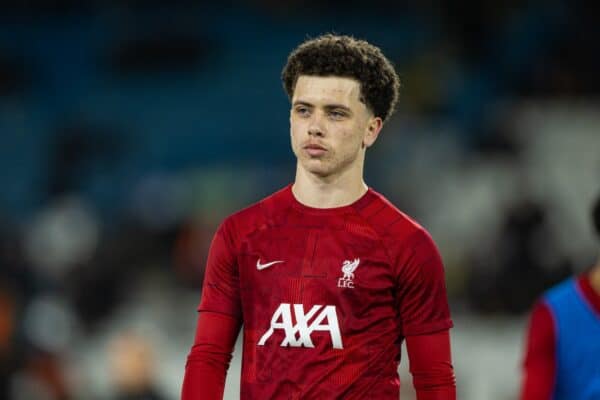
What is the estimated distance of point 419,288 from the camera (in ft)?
12.8

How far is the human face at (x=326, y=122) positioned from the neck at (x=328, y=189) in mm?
37

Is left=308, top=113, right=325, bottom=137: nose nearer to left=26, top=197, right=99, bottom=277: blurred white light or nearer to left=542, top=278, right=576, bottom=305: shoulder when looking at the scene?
left=542, top=278, right=576, bottom=305: shoulder

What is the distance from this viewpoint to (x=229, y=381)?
9500mm

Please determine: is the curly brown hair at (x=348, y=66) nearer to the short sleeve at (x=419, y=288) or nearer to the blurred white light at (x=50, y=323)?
the short sleeve at (x=419, y=288)

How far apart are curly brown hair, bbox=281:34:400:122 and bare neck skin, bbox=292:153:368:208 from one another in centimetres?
23

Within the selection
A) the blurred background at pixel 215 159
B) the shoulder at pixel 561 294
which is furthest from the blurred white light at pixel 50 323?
the shoulder at pixel 561 294

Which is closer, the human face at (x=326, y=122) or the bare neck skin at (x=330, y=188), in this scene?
the human face at (x=326, y=122)

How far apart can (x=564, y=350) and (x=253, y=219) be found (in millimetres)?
1077

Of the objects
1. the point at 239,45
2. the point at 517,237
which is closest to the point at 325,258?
the point at 517,237

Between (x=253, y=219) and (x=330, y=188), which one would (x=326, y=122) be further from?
(x=253, y=219)

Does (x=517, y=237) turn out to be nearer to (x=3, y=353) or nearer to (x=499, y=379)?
(x=499, y=379)

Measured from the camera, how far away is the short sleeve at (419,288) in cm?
390

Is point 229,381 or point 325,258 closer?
point 325,258

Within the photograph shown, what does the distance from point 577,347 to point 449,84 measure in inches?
354
